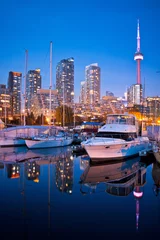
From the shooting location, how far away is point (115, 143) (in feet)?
72.4

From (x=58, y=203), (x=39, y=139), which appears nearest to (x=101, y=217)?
(x=58, y=203)

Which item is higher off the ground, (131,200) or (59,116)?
(59,116)

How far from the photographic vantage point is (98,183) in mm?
15492

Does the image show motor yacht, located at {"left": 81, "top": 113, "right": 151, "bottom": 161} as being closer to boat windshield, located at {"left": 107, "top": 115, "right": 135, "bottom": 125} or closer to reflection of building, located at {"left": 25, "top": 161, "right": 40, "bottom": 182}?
boat windshield, located at {"left": 107, "top": 115, "right": 135, "bottom": 125}

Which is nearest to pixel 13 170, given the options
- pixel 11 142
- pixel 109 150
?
pixel 109 150

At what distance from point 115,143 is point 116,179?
605 centimetres

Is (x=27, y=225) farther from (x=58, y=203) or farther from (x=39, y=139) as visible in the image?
(x=39, y=139)

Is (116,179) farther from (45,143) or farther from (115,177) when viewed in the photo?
(45,143)

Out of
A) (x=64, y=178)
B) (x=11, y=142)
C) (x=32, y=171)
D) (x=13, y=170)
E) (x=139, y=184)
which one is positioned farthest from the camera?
(x=11, y=142)

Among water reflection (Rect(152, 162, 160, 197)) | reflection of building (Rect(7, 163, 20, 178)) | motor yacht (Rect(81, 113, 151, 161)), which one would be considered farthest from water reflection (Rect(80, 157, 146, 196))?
reflection of building (Rect(7, 163, 20, 178))

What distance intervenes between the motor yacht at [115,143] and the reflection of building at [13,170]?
6.41 meters

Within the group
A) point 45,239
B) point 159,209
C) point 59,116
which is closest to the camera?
point 45,239

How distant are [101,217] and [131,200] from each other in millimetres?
2902

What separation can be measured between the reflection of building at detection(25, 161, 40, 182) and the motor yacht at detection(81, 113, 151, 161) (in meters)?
4.91
